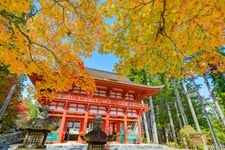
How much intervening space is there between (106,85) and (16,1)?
38.1 feet

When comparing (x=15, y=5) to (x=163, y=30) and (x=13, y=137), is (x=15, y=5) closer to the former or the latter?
(x=163, y=30)

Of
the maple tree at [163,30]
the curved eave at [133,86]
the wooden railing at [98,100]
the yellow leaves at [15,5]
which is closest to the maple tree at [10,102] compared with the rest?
the wooden railing at [98,100]

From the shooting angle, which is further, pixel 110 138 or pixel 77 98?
pixel 77 98

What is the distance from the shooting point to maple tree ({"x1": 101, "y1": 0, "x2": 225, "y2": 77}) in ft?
9.96

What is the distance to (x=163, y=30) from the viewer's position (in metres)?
3.05

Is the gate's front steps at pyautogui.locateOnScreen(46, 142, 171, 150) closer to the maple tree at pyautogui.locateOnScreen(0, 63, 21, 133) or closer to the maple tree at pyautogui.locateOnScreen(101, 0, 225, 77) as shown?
the maple tree at pyautogui.locateOnScreen(101, 0, 225, 77)

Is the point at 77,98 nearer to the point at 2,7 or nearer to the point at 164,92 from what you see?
the point at 2,7

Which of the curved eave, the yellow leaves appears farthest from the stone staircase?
the yellow leaves

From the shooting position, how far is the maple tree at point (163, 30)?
9.96 feet

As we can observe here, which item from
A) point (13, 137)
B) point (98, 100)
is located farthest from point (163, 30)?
point (13, 137)

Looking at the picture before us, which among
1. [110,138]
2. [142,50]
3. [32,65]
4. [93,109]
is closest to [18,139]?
[93,109]

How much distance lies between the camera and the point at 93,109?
13.7m

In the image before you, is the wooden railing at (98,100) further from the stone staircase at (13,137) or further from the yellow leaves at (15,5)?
the yellow leaves at (15,5)

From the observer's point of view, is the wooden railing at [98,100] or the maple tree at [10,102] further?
the maple tree at [10,102]
